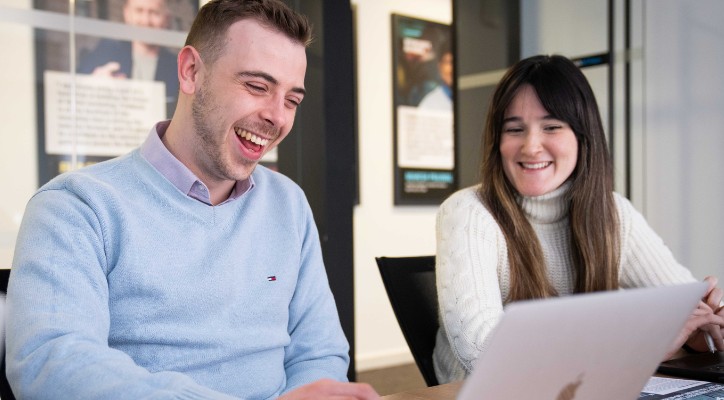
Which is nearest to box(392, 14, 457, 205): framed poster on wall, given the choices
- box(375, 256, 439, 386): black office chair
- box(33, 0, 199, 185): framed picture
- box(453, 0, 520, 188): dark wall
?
box(453, 0, 520, 188): dark wall

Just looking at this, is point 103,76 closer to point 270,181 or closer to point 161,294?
point 270,181

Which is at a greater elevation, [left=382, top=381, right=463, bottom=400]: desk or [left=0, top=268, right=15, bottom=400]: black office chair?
[left=0, top=268, right=15, bottom=400]: black office chair

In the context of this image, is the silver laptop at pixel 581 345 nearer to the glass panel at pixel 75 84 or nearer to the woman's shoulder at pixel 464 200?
the woman's shoulder at pixel 464 200

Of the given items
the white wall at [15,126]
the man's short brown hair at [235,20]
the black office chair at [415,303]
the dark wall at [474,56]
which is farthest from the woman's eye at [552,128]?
the white wall at [15,126]

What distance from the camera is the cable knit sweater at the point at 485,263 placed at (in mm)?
1645

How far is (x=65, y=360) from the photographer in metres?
1.05

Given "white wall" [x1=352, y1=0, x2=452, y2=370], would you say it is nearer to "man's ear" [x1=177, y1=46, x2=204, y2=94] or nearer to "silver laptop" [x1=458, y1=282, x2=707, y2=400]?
"man's ear" [x1=177, y1=46, x2=204, y2=94]

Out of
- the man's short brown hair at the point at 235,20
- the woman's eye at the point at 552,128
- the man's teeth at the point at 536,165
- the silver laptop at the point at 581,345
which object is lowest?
the silver laptop at the point at 581,345

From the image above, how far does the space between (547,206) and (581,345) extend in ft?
4.19

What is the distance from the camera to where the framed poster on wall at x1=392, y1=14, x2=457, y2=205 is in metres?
5.48

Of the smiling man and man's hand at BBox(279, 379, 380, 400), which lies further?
the smiling man

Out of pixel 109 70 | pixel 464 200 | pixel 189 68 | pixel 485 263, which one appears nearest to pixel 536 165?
pixel 464 200

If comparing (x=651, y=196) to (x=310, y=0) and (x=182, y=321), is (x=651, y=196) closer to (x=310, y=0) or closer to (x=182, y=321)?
(x=310, y=0)

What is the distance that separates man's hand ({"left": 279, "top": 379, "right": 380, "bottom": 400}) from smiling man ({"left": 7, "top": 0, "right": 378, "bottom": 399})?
131mm
